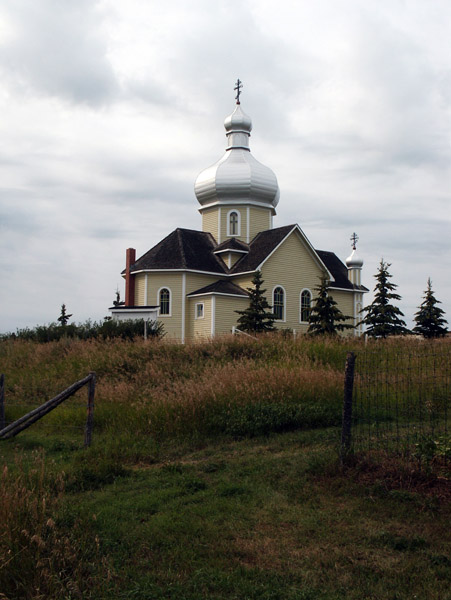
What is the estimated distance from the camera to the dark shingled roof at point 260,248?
110 feet

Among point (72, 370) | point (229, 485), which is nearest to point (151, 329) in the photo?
point (72, 370)

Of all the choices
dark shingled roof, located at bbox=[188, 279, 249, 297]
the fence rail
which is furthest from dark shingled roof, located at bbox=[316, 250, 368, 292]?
the fence rail

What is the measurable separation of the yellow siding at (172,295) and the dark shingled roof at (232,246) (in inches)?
133

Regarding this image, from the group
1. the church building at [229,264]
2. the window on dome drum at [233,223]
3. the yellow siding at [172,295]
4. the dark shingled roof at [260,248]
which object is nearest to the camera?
the church building at [229,264]

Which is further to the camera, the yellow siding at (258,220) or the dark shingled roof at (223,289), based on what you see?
the yellow siding at (258,220)

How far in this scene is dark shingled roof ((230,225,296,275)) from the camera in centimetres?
3359

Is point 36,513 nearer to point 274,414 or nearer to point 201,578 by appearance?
point 201,578

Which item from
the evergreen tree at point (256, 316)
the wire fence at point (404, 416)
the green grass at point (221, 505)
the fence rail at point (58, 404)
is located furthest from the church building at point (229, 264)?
the fence rail at point (58, 404)

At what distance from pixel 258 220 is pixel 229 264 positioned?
3798 millimetres

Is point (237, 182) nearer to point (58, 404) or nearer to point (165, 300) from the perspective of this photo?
point (165, 300)

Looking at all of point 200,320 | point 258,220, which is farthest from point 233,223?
point 200,320

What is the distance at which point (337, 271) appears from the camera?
40.8 metres

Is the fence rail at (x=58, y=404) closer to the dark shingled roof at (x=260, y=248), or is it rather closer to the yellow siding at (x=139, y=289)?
the dark shingled roof at (x=260, y=248)

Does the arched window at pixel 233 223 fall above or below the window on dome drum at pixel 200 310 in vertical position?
above
